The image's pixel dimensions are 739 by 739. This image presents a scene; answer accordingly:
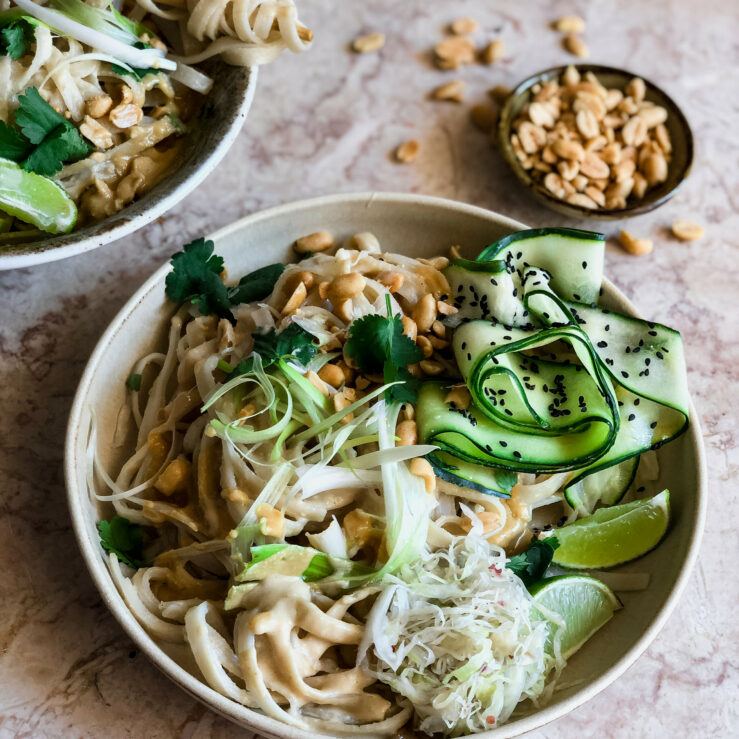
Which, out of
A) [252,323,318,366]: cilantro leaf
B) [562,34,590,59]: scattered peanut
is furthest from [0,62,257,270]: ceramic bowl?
[562,34,590,59]: scattered peanut

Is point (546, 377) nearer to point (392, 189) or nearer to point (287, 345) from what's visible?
point (287, 345)

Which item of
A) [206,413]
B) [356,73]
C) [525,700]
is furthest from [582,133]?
[525,700]

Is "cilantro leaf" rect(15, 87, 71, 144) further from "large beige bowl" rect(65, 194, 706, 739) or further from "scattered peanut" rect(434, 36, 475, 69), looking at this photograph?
"scattered peanut" rect(434, 36, 475, 69)

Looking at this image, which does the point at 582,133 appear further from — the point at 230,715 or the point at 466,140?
the point at 230,715

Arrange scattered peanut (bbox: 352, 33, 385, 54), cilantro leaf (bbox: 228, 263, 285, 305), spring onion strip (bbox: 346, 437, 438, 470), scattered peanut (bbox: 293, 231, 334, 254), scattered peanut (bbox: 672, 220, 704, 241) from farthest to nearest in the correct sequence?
scattered peanut (bbox: 352, 33, 385, 54)
scattered peanut (bbox: 672, 220, 704, 241)
scattered peanut (bbox: 293, 231, 334, 254)
cilantro leaf (bbox: 228, 263, 285, 305)
spring onion strip (bbox: 346, 437, 438, 470)

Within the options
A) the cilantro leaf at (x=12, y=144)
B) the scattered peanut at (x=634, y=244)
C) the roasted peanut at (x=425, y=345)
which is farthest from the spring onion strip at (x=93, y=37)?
the scattered peanut at (x=634, y=244)

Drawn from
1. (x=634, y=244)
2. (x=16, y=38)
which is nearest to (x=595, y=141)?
(x=634, y=244)

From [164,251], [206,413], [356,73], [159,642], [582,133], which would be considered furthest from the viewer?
[356,73]
